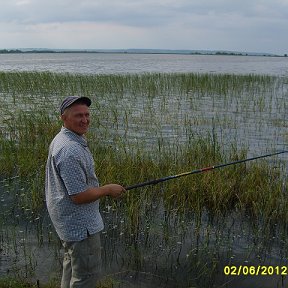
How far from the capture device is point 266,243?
17.3ft

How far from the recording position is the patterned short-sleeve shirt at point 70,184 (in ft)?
9.07

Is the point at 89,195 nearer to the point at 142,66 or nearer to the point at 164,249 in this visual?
the point at 164,249

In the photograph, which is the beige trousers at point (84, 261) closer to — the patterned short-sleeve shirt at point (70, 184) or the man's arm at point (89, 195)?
the patterned short-sleeve shirt at point (70, 184)

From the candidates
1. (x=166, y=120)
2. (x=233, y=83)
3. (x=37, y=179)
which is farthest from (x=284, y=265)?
(x=233, y=83)

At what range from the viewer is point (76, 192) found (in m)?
2.79

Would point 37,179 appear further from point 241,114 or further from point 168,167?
point 241,114
